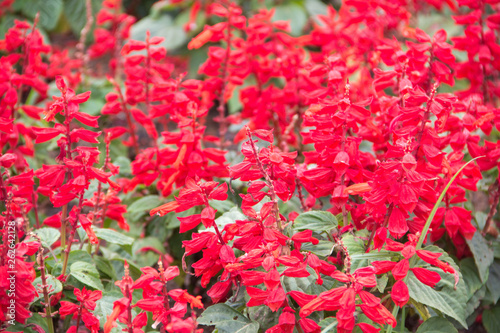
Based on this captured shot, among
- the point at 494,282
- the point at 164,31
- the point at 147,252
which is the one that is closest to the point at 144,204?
the point at 147,252

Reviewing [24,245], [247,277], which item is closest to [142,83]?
[24,245]

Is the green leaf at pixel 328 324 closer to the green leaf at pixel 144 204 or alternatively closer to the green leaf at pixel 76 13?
the green leaf at pixel 144 204

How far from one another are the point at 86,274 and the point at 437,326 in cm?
110

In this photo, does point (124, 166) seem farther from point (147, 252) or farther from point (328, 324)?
point (328, 324)

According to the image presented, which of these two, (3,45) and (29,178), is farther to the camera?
(3,45)

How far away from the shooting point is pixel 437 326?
145 centimetres

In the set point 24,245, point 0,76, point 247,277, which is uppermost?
point 0,76

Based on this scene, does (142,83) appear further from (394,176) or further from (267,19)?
(394,176)

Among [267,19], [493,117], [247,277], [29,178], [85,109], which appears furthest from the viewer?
[85,109]

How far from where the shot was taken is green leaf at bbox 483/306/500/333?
1.84 m

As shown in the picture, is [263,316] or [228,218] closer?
[263,316]

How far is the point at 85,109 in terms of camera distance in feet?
9.68

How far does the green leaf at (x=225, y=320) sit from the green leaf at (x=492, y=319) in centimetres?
102

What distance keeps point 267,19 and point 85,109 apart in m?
1.25
